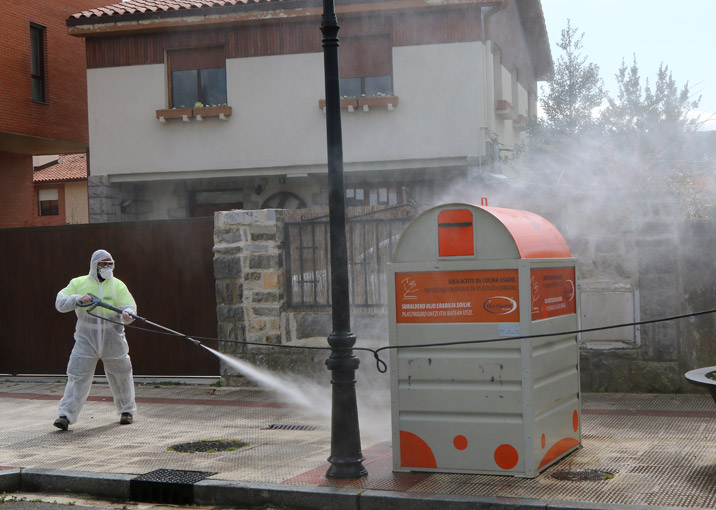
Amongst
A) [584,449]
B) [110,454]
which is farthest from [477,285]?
[110,454]

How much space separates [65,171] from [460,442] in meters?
32.6

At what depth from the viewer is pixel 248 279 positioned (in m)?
10.8

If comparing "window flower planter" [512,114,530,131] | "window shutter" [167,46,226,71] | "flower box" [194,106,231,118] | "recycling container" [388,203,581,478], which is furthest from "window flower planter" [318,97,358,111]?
"recycling container" [388,203,581,478]

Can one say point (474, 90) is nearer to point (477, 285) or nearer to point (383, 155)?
point (383, 155)

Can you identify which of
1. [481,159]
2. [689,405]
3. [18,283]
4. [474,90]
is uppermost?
[474,90]

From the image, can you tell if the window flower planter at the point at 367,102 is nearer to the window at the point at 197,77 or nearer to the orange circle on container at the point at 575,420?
the window at the point at 197,77

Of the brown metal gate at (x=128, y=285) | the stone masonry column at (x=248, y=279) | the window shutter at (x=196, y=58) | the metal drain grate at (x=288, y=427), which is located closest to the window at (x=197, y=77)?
the window shutter at (x=196, y=58)

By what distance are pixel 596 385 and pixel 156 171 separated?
39.5 feet

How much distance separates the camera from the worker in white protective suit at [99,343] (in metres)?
8.66

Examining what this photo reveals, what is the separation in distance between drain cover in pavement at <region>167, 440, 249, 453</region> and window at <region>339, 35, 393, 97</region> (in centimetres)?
1094

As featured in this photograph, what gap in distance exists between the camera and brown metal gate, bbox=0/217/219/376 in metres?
11.4

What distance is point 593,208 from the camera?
9.43 metres

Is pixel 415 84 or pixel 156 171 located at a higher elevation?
pixel 415 84

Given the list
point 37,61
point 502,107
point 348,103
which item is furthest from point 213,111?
point 502,107
